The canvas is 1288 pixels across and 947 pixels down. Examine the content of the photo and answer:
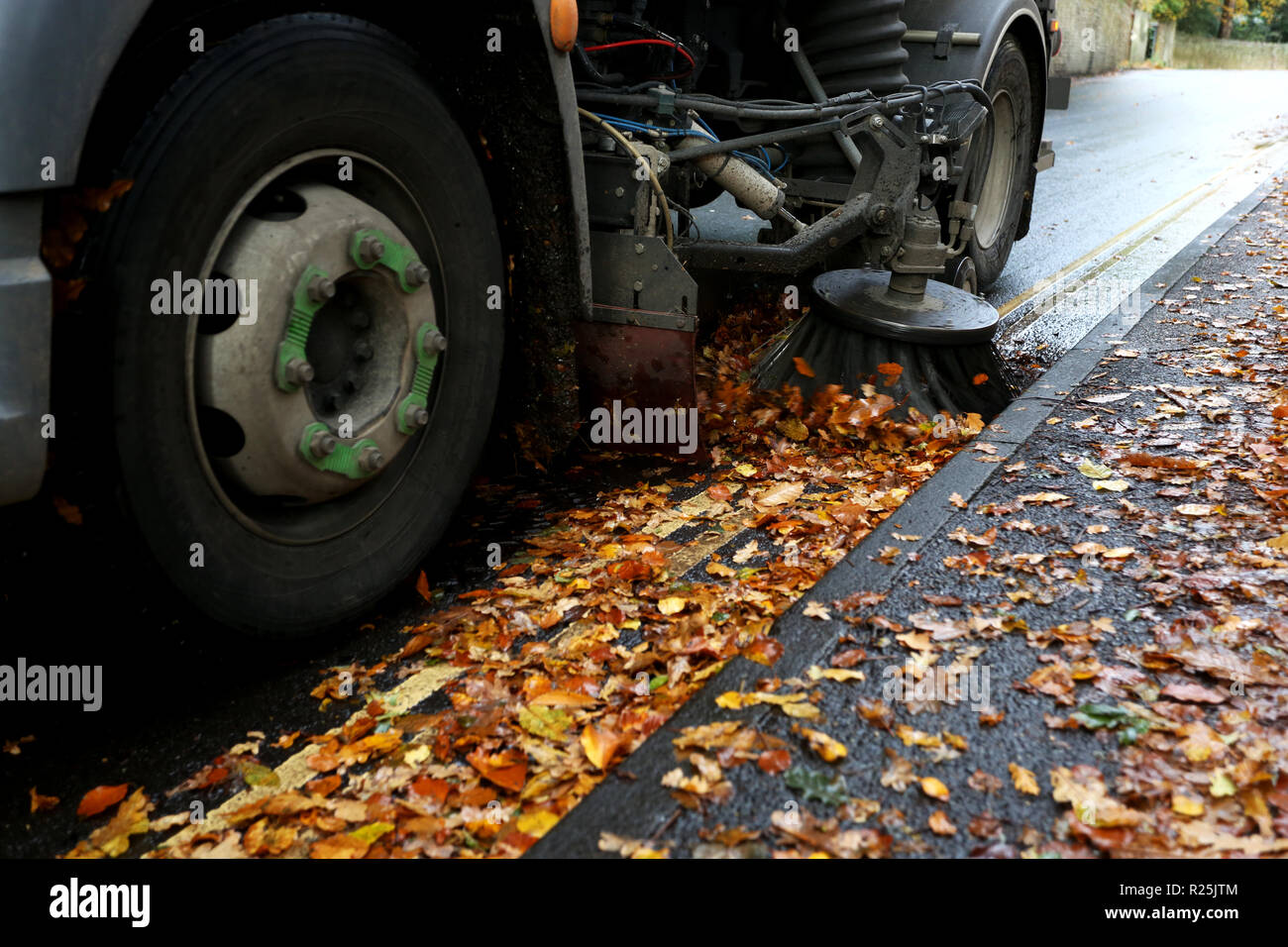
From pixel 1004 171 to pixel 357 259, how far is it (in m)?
4.82

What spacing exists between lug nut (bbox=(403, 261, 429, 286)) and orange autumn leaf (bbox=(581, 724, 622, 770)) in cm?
109

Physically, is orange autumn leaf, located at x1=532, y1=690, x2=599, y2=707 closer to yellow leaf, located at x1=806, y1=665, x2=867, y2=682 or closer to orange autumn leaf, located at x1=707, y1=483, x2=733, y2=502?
yellow leaf, located at x1=806, y1=665, x2=867, y2=682

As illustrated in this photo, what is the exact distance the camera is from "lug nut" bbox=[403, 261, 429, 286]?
2.45m

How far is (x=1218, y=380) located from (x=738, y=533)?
2.47 meters

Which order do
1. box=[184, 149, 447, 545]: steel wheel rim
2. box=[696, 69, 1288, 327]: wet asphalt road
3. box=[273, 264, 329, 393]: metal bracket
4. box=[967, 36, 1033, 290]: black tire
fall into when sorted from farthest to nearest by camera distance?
1. box=[696, 69, 1288, 327]: wet asphalt road
2. box=[967, 36, 1033, 290]: black tire
3. box=[273, 264, 329, 393]: metal bracket
4. box=[184, 149, 447, 545]: steel wheel rim

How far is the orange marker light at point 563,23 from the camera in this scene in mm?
2609

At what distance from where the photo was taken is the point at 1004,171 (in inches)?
240

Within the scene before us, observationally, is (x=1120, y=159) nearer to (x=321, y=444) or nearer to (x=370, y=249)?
(x=370, y=249)

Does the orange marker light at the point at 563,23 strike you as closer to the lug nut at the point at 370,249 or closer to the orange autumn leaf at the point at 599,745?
the lug nut at the point at 370,249

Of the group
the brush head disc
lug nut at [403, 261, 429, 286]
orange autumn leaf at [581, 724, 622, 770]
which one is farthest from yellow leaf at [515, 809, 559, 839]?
the brush head disc

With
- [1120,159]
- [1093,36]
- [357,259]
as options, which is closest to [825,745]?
[357,259]

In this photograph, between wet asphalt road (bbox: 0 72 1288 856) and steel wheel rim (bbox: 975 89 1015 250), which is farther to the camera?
steel wheel rim (bbox: 975 89 1015 250)

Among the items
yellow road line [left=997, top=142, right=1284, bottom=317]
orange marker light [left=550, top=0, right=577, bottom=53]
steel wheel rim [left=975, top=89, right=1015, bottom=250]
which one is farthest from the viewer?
yellow road line [left=997, top=142, right=1284, bottom=317]
